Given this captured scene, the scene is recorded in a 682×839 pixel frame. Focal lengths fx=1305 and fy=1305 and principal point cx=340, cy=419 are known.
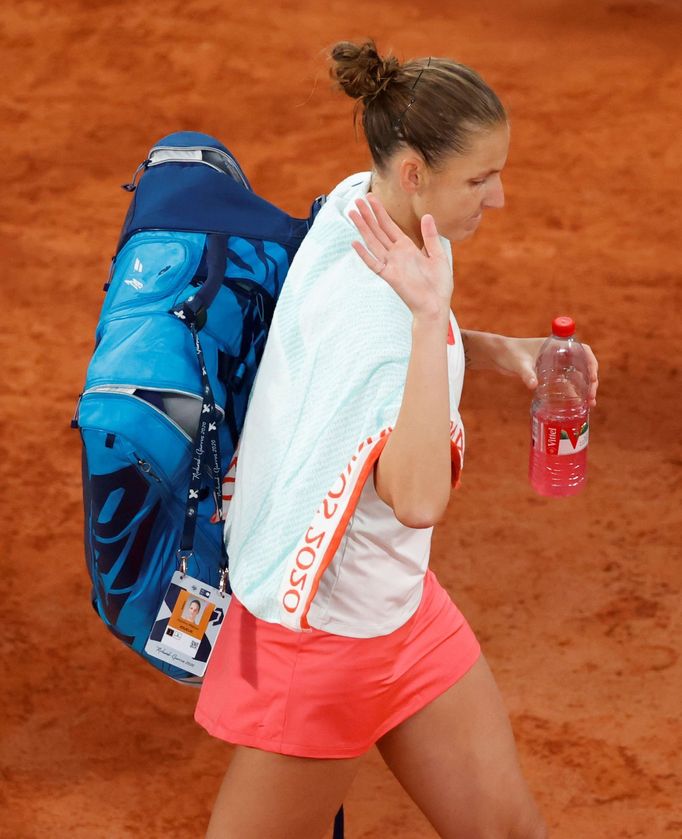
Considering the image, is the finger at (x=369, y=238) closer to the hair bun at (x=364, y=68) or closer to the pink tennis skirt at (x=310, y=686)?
the hair bun at (x=364, y=68)

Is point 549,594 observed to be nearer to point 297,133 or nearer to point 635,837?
point 635,837

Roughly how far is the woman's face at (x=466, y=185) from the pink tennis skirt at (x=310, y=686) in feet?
2.36

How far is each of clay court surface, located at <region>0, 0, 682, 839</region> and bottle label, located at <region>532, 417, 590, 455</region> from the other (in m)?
1.02

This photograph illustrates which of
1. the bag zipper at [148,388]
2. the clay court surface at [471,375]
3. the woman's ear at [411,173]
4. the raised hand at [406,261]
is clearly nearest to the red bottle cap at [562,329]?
the woman's ear at [411,173]

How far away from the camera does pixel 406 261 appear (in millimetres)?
1981

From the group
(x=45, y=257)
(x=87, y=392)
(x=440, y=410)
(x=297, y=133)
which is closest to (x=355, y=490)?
(x=440, y=410)

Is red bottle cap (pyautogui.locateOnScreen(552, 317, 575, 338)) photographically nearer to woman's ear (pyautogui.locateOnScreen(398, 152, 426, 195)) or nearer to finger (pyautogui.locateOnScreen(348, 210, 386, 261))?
woman's ear (pyautogui.locateOnScreen(398, 152, 426, 195))

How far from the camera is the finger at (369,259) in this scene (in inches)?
78.6

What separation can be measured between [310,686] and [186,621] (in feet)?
1.01

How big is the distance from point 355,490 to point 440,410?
0.19m

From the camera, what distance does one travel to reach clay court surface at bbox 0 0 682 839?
3.42m

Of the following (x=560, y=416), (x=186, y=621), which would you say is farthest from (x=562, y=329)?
(x=186, y=621)

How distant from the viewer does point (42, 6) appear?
701 centimetres

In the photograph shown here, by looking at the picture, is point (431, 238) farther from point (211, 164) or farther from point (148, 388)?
point (211, 164)
